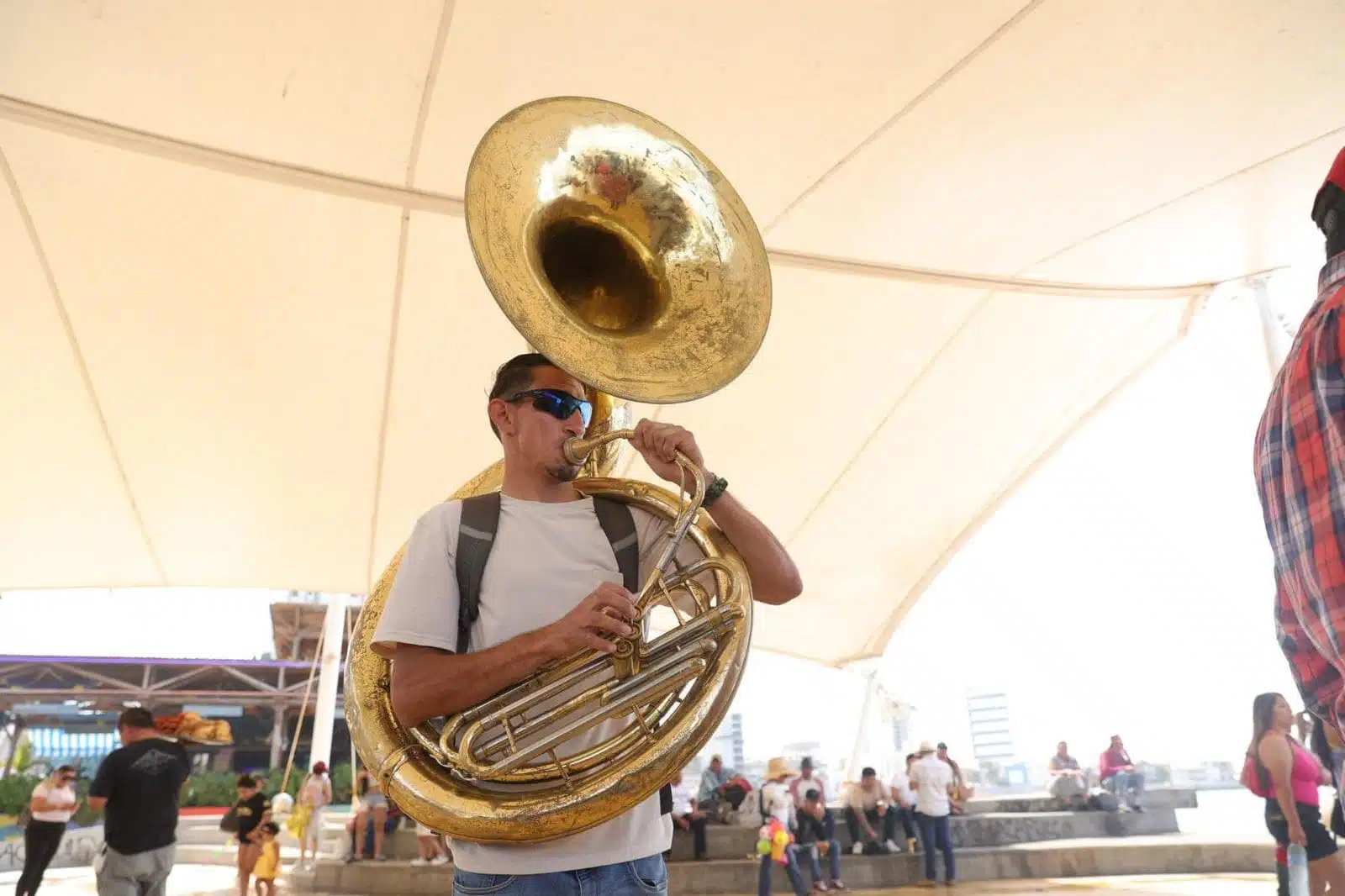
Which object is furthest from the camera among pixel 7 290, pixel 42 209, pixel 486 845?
pixel 7 290

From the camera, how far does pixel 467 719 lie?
4.11 ft

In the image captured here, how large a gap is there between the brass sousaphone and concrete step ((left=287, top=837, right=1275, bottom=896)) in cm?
615

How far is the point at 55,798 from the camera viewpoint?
5504mm

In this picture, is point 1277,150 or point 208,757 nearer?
point 1277,150

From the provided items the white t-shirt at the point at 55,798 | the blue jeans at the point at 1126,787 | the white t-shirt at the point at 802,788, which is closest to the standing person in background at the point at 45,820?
the white t-shirt at the point at 55,798

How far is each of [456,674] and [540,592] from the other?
0.17 meters

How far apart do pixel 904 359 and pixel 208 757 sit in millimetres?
17703

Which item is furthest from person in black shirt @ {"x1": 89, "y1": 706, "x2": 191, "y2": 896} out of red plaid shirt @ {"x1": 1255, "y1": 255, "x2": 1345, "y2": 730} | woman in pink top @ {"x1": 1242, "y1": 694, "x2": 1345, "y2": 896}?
woman in pink top @ {"x1": 1242, "y1": 694, "x2": 1345, "y2": 896}

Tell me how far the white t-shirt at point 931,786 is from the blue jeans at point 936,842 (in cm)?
9

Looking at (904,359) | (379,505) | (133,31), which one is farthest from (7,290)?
(904,359)

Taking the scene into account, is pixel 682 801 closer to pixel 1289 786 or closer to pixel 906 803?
pixel 906 803

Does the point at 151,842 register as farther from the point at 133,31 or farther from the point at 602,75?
the point at 602,75

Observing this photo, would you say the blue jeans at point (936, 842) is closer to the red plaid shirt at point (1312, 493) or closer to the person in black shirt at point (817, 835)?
the person in black shirt at point (817, 835)

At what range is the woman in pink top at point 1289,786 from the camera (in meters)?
3.49
